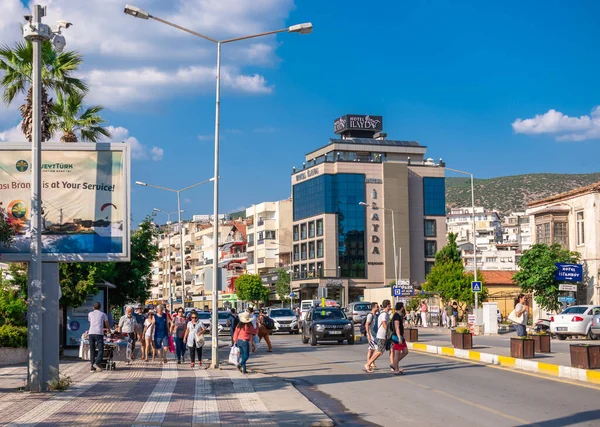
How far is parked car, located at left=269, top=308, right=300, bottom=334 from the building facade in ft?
159

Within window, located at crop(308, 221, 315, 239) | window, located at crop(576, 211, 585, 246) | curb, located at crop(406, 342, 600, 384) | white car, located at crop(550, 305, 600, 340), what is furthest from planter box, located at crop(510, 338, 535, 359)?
window, located at crop(308, 221, 315, 239)

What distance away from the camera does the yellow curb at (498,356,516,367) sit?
2206 centimetres

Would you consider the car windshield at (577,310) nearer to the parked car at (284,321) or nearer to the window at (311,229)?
the parked car at (284,321)

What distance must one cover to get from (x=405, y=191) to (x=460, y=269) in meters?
36.1

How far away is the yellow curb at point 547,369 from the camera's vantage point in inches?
763

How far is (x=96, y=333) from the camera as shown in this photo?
2123cm

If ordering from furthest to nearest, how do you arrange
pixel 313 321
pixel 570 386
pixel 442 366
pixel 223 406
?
1. pixel 313 321
2. pixel 442 366
3. pixel 570 386
4. pixel 223 406

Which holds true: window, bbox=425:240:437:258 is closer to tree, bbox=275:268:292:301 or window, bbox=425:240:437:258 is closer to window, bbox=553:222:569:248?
tree, bbox=275:268:292:301

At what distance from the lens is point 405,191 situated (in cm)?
10469

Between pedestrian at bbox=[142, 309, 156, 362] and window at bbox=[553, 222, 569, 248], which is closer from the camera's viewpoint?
pedestrian at bbox=[142, 309, 156, 362]

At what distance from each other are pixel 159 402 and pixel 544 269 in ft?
119

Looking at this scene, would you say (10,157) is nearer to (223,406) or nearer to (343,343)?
(223,406)

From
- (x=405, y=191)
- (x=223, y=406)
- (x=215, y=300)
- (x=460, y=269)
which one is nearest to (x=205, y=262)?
(x=405, y=191)

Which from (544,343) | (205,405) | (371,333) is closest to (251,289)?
(544,343)
